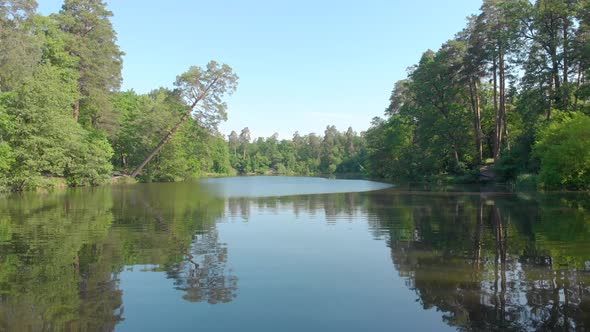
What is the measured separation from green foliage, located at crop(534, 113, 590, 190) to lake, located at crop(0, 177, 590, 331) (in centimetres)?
1452

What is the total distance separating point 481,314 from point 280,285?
3397mm

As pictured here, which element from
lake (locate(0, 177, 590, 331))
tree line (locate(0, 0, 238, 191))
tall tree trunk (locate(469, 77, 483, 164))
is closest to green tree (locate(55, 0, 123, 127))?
tree line (locate(0, 0, 238, 191))

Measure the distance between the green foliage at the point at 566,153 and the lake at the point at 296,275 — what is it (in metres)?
14.5

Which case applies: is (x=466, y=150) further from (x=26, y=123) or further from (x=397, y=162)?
(x=26, y=123)

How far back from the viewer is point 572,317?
247 inches

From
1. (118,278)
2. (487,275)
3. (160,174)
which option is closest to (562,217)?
(487,275)

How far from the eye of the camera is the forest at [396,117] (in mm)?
31609

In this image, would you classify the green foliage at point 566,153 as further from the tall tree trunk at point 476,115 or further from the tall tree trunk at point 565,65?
the tall tree trunk at point 476,115

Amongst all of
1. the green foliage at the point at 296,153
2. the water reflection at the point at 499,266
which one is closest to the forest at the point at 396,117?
the water reflection at the point at 499,266

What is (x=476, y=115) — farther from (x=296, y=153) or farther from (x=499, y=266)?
(x=296, y=153)

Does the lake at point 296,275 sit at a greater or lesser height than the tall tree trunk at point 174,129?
lesser

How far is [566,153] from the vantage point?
2855cm

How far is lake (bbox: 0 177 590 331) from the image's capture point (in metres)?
6.40

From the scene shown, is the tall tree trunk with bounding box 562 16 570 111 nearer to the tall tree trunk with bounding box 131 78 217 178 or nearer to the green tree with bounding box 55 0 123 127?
the tall tree trunk with bounding box 131 78 217 178
